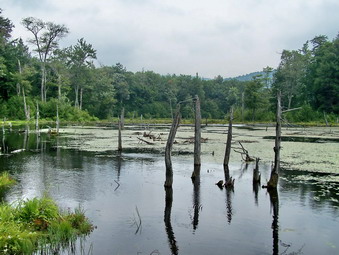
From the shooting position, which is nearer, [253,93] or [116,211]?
[116,211]

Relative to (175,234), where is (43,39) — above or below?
above

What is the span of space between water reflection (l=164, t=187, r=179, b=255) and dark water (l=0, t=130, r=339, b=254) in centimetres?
3

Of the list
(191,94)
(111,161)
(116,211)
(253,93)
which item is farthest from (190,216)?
(191,94)

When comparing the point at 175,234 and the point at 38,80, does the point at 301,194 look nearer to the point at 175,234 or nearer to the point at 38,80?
the point at 175,234

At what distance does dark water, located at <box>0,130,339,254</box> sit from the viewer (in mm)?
11109

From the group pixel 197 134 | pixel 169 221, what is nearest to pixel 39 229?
pixel 169 221

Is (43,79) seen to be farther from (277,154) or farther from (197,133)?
(277,154)

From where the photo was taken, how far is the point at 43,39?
7338 centimetres

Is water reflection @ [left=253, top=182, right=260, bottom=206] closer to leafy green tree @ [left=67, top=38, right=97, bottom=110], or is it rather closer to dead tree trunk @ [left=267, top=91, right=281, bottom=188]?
dead tree trunk @ [left=267, top=91, right=281, bottom=188]

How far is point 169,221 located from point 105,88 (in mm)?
79548

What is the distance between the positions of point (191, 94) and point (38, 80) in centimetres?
4781

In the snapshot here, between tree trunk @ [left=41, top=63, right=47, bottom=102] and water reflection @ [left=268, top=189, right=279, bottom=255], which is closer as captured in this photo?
water reflection @ [left=268, top=189, right=279, bottom=255]

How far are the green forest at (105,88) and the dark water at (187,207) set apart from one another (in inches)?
1515

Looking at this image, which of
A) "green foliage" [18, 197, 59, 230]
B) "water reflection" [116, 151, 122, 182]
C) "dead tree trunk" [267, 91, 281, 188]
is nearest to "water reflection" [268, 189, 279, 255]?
"dead tree trunk" [267, 91, 281, 188]
